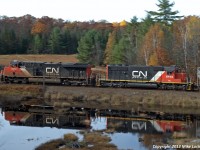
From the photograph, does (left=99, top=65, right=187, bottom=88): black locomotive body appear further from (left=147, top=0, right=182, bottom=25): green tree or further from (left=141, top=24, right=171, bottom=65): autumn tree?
(left=147, top=0, right=182, bottom=25): green tree

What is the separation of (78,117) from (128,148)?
11464 millimetres

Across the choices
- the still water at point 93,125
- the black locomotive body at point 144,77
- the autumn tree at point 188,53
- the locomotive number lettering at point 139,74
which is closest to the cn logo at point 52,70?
the black locomotive body at point 144,77

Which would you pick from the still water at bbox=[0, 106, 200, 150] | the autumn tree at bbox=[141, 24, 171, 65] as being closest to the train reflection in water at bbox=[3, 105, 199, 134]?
the still water at bbox=[0, 106, 200, 150]

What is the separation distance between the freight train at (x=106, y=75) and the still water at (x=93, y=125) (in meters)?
7.98

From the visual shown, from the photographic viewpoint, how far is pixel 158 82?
4416 centimetres

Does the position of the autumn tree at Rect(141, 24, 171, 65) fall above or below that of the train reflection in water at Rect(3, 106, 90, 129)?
above

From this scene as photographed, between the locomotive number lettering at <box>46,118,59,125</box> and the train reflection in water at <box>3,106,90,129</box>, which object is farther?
the locomotive number lettering at <box>46,118,59,125</box>

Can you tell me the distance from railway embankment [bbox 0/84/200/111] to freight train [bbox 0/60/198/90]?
1985 mm

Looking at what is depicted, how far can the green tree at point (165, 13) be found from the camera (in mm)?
74125

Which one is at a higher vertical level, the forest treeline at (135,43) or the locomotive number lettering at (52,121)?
the forest treeline at (135,43)

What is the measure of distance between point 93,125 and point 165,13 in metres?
48.3

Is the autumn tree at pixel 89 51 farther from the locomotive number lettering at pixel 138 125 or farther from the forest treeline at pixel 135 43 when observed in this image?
the locomotive number lettering at pixel 138 125

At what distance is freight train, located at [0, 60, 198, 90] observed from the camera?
143ft

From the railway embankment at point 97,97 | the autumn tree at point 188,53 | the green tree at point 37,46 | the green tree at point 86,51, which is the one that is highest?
the green tree at point 37,46
